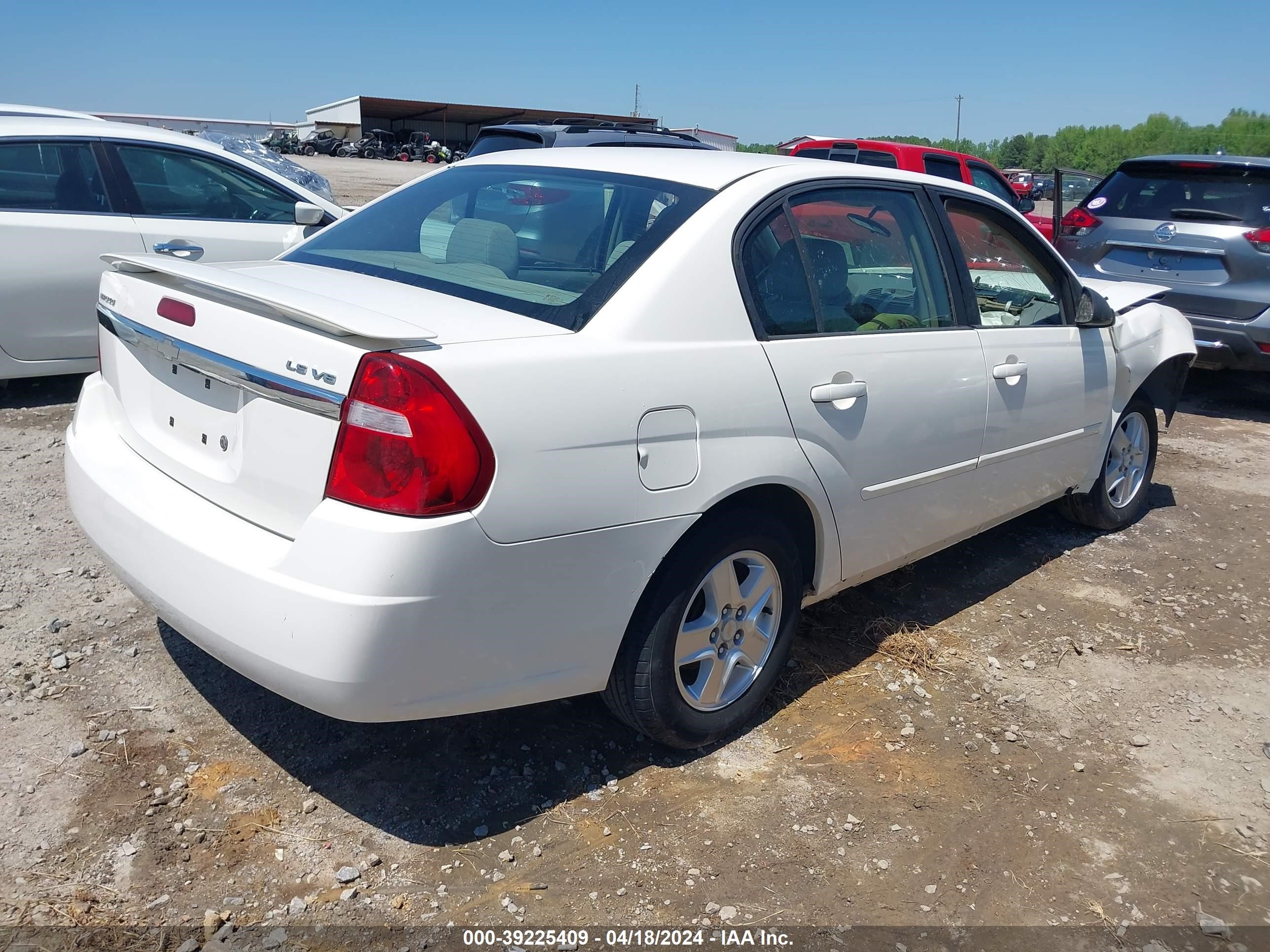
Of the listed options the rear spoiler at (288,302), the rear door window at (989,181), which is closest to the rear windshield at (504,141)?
the rear door window at (989,181)

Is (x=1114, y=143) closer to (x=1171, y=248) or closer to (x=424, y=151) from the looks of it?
(x=424, y=151)

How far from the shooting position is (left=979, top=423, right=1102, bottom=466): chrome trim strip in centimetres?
385

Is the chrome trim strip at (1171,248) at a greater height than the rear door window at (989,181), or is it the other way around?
the rear door window at (989,181)

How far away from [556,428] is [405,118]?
190 feet

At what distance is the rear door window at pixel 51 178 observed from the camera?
5.77 meters

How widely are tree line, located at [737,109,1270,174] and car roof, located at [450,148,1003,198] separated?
51.1 m

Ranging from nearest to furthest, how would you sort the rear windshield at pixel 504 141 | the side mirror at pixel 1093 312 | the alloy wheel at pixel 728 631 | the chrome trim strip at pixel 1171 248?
the alloy wheel at pixel 728 631
the side mirror at pixel 1093 312
the chrome trim strip at pixel 1171 248
the rear windshield at pixel 504 141

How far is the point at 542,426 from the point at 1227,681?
2905 mm

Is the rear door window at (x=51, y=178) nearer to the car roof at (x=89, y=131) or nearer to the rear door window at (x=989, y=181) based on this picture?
the car roof at (x=89, y=131)

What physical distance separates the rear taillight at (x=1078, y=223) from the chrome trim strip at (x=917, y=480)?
550 centimetres

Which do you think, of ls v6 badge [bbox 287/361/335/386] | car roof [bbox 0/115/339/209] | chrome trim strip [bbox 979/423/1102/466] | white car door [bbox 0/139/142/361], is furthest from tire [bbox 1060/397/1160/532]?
white car door [bbox 0/139/142/361]

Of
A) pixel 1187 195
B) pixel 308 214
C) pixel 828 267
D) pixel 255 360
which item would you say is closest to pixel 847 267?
pixel 828 267

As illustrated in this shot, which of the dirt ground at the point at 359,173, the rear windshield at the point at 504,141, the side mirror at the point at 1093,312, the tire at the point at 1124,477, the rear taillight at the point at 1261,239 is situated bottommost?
the tire at the point at 1124,477

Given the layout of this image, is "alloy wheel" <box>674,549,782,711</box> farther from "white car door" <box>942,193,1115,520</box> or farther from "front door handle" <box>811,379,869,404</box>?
"white car door" <box>942,193,1115,520</box>
